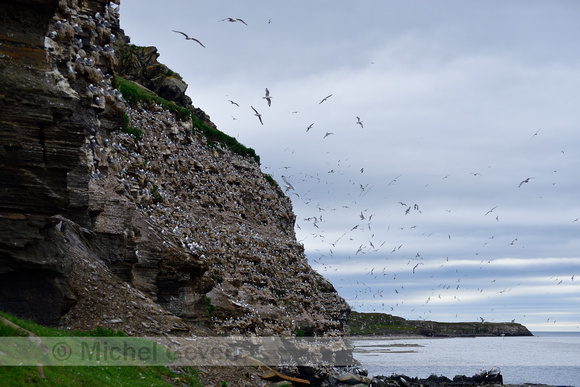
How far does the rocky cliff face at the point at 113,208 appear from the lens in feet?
61.9

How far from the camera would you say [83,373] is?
16.6m

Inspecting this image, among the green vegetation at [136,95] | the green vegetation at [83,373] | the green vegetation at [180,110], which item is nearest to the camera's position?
the green vegetation at [83,373]

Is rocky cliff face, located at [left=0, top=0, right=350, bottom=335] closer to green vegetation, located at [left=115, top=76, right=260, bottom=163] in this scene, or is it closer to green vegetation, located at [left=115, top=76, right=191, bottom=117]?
green vegetation, located at [left=115, top=76, right=191, bottom=117]

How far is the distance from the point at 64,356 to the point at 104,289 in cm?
691

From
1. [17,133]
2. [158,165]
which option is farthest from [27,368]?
[158,165]

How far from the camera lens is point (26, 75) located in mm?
18781

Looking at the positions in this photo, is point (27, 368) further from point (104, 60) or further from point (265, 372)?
point (104, 60)

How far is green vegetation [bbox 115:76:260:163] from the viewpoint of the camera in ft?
156

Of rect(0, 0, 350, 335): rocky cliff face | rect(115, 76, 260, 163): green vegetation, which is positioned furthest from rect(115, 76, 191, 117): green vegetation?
rect(0, 0, 350, 335): rocky cliff face

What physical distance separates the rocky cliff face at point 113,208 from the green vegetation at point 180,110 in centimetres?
70

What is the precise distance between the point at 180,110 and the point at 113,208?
93.8 ft

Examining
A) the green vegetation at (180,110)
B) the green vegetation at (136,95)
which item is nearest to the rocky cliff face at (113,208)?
the green vegetation at (136,95)

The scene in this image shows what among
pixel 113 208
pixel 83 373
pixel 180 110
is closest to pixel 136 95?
pixel 180 110

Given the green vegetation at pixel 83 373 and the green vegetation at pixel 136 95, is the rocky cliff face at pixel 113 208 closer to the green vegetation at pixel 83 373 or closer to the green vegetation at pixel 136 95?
the green vegetation at pixel 136 95
